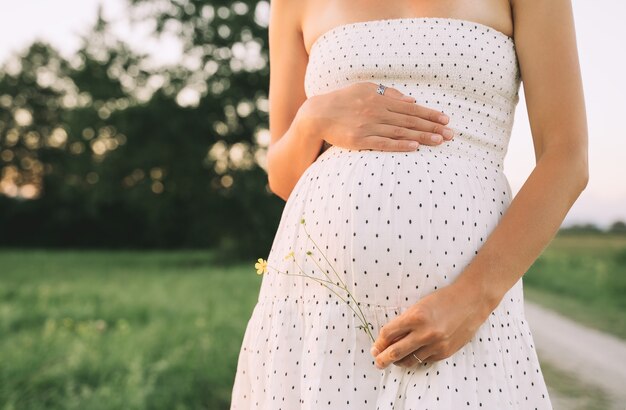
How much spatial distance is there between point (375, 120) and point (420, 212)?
21 centimetres

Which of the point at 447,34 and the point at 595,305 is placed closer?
the point at 447,34

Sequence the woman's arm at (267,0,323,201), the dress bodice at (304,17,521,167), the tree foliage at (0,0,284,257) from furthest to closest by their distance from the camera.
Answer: the tree foliage at (0,0,284,257) < the woman's arm at (267,0,323,201) < the dress bodice at (304,17,521,167)

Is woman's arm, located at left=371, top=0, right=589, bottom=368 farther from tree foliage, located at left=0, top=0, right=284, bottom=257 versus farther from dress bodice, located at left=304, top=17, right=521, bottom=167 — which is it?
tree foliage, located at left=0, top=0, right=284, bottom=257

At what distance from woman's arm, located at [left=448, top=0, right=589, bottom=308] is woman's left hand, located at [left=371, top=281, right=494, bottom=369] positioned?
3 centimetres

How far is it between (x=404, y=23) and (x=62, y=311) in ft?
22.3

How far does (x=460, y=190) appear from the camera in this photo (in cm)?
129

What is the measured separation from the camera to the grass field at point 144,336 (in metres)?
4.18

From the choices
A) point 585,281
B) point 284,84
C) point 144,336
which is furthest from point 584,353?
point 284,84

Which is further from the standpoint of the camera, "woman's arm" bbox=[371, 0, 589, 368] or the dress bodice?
the dress bodice

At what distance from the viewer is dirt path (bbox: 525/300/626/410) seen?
193 inches

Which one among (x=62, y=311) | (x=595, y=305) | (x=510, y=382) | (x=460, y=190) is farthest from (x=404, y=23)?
(x=595, y=305)

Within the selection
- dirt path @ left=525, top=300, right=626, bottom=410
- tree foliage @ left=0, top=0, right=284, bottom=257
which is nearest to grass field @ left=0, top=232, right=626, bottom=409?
dirt path @ left=525, top=300, right=626, bottom=410

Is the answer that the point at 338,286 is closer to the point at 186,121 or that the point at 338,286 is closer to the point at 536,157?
the point at 536,157

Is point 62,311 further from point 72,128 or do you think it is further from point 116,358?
point 72,128
